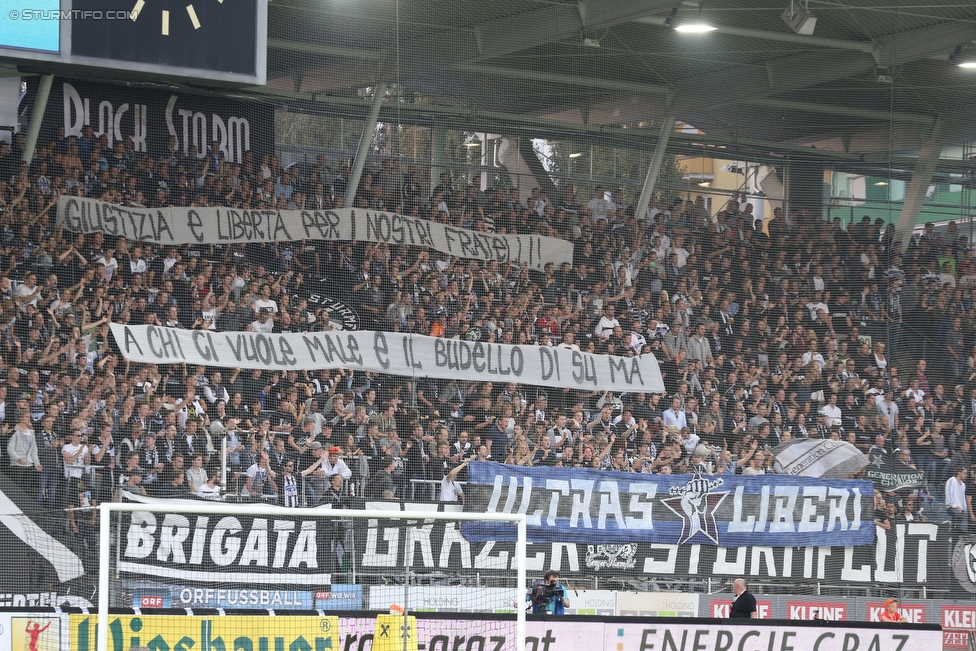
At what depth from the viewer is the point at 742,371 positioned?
1585 centimetres

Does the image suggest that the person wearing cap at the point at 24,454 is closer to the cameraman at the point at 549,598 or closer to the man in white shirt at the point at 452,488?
the man in white shirt at the point at 452,488

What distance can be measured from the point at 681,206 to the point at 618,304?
1880 mm

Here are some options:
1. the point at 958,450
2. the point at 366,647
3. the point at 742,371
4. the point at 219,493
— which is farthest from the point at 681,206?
the point at 366,647

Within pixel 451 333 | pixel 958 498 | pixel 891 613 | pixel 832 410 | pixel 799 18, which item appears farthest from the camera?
pixel 832 410

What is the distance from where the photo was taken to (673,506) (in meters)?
14.1

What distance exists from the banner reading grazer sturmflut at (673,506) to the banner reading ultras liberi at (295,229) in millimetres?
3026

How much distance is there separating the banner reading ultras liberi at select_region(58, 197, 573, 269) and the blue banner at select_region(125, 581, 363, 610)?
4.09 m

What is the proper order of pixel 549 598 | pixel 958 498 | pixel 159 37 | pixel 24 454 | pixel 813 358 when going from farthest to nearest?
1. pixel 813 358
2. pixel 958 498
3. pixel 549 598
4. pixel 24 454
5. pixel 159 37

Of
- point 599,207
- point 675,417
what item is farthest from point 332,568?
point 599,207

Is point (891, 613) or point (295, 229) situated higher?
point (295, 229)

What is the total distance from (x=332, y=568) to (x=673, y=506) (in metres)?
3.98

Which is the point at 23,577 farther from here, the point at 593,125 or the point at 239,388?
the point at 593,125

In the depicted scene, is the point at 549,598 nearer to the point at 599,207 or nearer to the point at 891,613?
the point at 891,613

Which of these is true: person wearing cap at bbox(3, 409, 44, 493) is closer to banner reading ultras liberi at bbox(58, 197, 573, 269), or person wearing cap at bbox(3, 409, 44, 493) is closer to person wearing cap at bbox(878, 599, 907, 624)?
banner reading ultras liberi at bbox(58, 197, 573, 269)
